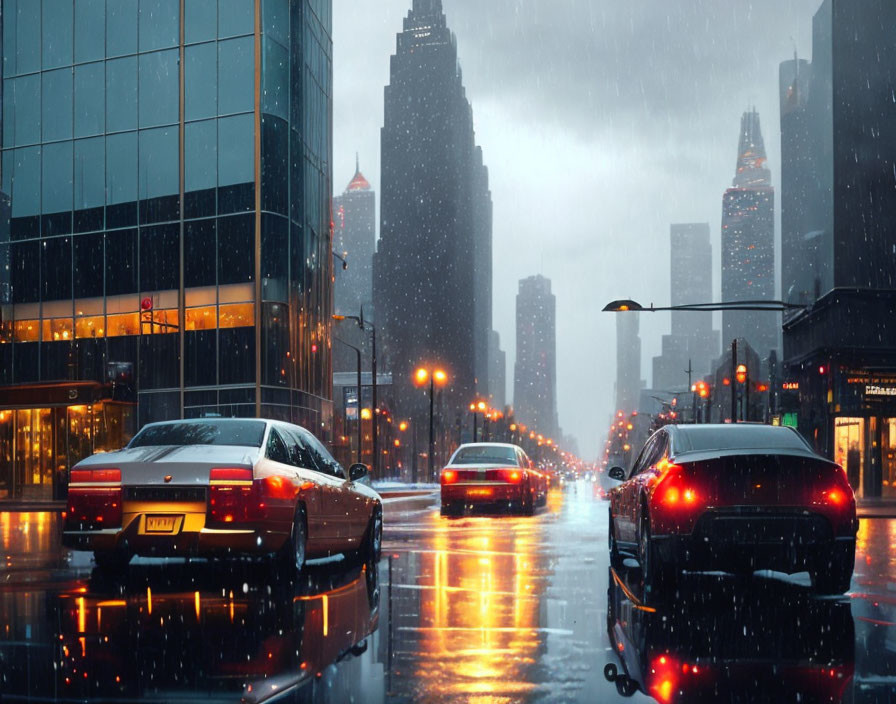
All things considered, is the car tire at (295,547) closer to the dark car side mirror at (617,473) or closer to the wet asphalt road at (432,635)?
the wet asphalt road at (432,635)

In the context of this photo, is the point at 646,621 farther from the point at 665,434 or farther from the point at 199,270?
the point at 199,270

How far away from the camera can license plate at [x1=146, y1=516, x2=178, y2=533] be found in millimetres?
10906

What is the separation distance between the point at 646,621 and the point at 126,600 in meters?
4.12

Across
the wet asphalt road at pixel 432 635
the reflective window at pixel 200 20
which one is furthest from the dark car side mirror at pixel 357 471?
the reflective window at pixel 200 20

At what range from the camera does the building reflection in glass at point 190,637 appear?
6203 mm

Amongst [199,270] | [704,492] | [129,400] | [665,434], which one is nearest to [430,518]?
[665,434]

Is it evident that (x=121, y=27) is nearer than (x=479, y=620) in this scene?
No

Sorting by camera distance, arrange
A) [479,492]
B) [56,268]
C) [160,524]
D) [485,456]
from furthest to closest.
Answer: [56,268]
[485,456]
[479,492]
[160,524]

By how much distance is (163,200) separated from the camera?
164 ft

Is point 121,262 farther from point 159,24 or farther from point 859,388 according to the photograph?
point 859,388

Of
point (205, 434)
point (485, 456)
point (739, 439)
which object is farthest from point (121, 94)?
point (739, 439)

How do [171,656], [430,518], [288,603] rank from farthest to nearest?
[430,518] < [288,603] < [171,656]

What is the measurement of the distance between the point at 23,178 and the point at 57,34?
6.41 meters

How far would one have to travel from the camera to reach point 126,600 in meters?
9.64
